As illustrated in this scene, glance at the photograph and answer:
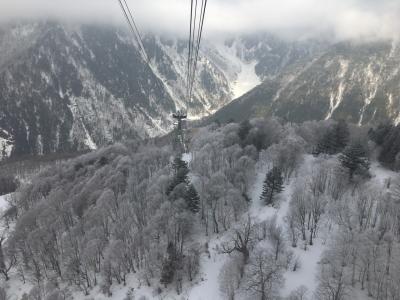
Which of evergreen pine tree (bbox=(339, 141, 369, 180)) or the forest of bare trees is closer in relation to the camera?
the forest of bare trees

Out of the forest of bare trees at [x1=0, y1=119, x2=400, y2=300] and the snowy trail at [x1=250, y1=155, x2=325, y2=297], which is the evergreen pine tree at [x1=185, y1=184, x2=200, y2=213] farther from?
the snowy trail at [x1=250, y1=155, x2=325, y2=297]

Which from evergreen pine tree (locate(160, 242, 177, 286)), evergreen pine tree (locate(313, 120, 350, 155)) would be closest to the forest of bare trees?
evergreen pine tree (locate(160, 242, 177, 286))

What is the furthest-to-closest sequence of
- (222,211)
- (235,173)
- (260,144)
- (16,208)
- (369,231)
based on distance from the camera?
1. (16,208)
2. (260,144)
3. (235,173)
4. (222,211)
5. (369,231)

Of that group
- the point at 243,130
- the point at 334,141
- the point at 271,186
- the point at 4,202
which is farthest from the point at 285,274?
the point at 4,202

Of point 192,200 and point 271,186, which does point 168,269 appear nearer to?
point 192,200

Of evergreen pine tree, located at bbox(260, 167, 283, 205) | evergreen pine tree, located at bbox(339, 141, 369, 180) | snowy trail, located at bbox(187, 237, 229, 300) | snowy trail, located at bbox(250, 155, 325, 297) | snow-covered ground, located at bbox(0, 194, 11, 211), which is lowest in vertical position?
snow-covered ground, located at bbox(0, 194, 11, 211)

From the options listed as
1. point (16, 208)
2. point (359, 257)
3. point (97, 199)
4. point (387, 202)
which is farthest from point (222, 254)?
point (16, 208)

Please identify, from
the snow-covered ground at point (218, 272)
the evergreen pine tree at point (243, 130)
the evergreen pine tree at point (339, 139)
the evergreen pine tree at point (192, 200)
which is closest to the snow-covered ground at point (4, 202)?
the snow-covered ground at point (218, 272)

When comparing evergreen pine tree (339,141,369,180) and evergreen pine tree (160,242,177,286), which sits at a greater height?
evergreen pine tree (339,141,369,180)

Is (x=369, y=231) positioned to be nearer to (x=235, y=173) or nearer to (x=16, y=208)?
(x=235, y=173)
